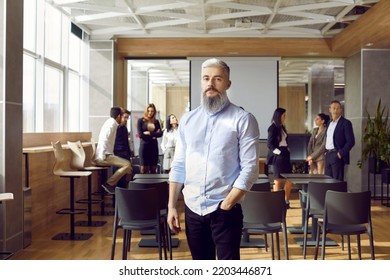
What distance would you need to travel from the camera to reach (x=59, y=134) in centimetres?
758

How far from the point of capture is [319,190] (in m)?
4.38

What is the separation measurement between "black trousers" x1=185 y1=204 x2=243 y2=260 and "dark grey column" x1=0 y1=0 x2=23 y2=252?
267 cm

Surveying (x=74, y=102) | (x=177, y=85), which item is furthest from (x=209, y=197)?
(x=177, y=85)

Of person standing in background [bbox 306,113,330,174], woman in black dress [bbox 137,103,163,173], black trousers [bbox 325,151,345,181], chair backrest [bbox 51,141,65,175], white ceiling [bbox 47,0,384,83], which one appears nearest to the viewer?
chair backrest [bbox 51,141,65,175]

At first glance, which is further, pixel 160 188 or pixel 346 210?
pixel 160 188

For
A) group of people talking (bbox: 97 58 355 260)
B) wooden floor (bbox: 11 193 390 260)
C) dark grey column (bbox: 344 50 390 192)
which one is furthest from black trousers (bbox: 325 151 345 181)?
group of people talking (bbox: 97 58 355 260)

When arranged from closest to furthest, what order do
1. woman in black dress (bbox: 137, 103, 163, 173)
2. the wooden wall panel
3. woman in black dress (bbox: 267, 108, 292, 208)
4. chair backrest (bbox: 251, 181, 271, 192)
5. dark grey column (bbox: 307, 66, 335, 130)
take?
chair backrest (bbox: 251, 181, 271, 192)
woman in black dress (bbox: 267, 108, 292, 208)
woman in black dress (bbox: 137, 103, 163, 173)
the wooden wall panel
dark grey column (bbox: 307, 66, 335, 130)

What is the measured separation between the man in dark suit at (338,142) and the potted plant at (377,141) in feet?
6.83

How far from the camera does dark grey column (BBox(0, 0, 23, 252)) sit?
4332 millimetres

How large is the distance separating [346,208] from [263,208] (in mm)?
650

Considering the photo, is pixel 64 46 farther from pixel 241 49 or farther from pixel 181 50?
pixel 241 49

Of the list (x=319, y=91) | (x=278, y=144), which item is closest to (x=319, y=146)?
(x=278, y=144)

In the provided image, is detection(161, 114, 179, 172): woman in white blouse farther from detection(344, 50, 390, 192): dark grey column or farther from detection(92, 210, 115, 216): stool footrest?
detection(344, 50, 390, 192): dark grey column

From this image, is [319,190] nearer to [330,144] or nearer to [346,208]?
[346,208]
